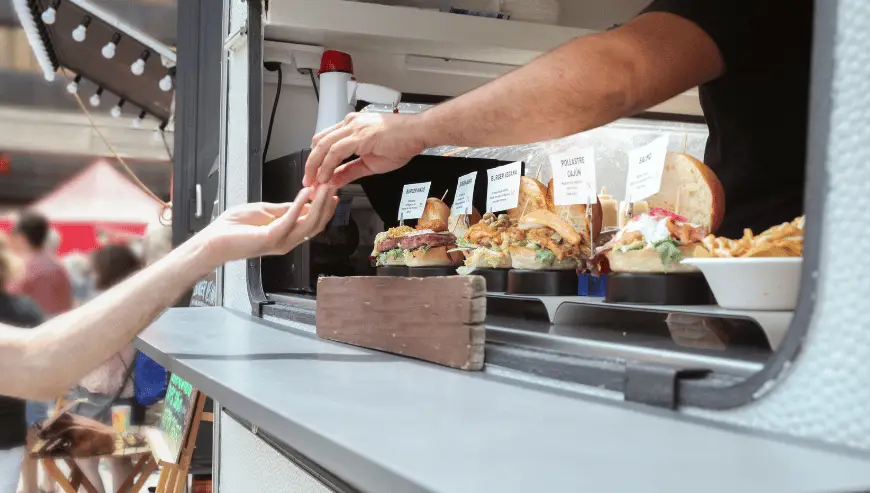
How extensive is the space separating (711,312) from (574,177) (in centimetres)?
44

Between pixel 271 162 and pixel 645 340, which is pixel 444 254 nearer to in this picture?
pixel 271 162

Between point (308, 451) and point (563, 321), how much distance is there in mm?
749

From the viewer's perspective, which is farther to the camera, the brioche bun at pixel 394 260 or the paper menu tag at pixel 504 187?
the brioche bun at pixel 394 260

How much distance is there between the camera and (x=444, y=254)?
1.89 meters

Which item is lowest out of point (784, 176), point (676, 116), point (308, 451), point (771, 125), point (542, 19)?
point (308, 451)

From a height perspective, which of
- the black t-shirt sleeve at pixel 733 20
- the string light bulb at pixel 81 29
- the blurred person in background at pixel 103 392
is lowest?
the blurred person in background at pixel 103 392

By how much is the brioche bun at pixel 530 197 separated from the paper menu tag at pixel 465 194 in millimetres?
122

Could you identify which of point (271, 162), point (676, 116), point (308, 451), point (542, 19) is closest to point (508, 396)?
point (308, 451)

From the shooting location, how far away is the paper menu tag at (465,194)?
182 cm

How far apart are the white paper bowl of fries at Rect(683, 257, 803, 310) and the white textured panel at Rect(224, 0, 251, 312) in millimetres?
1538

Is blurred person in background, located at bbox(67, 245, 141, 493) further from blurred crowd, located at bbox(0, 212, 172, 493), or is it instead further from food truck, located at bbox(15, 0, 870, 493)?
food truck, located at bbox(15, 0, 870, 493)

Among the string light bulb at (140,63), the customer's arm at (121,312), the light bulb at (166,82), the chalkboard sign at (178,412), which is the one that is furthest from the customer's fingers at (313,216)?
the light bulb at (166,82)

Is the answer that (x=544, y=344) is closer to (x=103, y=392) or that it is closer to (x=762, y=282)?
(x=762, y=282)

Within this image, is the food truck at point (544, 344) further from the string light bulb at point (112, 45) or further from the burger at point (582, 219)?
the string light bulb at point (112, 45)
